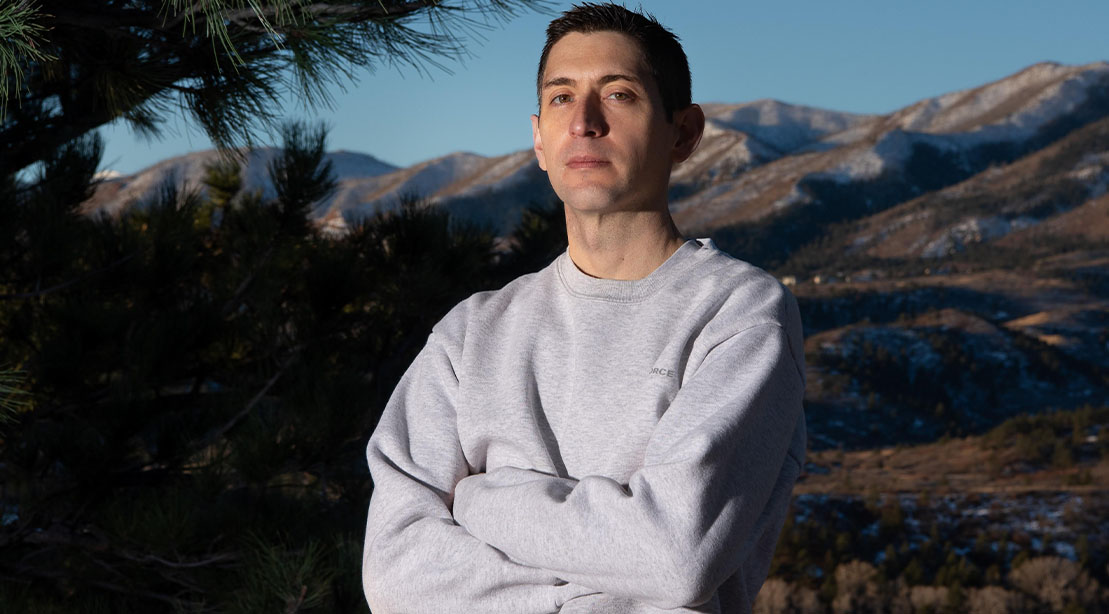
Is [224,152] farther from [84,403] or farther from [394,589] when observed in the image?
[394,589]

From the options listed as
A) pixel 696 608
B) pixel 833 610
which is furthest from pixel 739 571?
pixel 833 610

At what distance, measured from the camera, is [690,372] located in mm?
659

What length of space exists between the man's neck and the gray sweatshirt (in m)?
0.02

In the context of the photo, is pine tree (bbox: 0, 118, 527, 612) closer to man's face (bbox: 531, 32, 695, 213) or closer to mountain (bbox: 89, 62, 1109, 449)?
mountain (bbox: 89, 62, 1109, 449)

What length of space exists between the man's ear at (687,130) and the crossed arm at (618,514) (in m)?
0.18

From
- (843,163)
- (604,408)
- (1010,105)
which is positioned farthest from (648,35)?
(1010,105)

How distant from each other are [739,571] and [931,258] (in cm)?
533

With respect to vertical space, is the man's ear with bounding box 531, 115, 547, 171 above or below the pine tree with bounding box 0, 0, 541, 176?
below

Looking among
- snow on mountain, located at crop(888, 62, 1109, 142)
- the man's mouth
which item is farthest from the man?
snow on mountain, located at crop(888, 62, 1109, 142)

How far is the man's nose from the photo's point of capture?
68cm

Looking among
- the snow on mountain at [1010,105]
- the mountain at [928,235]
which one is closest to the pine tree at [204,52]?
the mountain at [928,235]

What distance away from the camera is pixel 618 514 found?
588 millimetres

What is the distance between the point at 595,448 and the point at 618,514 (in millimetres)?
96

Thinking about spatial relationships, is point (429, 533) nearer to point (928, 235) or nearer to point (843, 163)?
point (928, 235)
